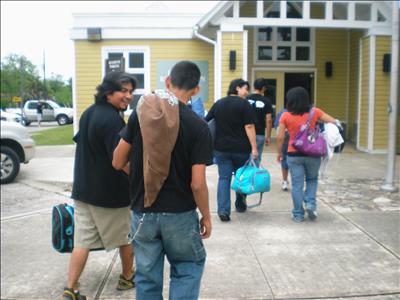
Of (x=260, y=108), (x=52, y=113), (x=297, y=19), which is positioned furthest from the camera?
(x=52, y=113)

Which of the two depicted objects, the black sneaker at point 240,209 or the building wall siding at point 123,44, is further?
the building wall siding at point 123,44

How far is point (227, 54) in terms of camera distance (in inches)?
457

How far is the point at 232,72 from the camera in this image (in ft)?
38.4

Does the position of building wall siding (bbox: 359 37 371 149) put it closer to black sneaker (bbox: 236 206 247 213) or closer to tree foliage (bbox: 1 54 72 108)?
black sneaker (bbox: 236 206 247 213)

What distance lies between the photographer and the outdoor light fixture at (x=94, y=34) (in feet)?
43.4

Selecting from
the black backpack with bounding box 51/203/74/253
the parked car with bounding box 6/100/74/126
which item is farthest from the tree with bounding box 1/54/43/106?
the black backpack with bounding box 51/203/74/253

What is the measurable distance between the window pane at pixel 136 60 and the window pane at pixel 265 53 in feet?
11.1

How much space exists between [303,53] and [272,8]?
1.62 m

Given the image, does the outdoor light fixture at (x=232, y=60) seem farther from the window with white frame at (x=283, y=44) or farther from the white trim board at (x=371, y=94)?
the white trim board at (x=371, y=94)

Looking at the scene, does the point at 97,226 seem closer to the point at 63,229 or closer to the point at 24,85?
the point at 63,229

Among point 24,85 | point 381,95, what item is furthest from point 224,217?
point 24,85

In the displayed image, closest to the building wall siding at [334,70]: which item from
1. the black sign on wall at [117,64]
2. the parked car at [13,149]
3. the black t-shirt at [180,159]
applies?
the black sign on wall at [117,64]

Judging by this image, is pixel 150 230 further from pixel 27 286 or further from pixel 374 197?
pixel 374 197

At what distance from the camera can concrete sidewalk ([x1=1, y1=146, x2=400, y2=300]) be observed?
13.3ft
